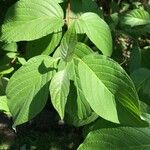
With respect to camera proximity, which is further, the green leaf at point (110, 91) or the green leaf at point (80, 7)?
the green leaf at point (80, 7)

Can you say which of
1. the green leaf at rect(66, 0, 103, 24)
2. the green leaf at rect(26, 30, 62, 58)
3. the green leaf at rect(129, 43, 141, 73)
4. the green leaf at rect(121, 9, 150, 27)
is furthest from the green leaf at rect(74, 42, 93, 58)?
the green leaf at rect(121, 9, 150, 27)

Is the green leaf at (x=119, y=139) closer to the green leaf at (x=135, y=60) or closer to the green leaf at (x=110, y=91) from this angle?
the green leaf at (x=110, y=91)

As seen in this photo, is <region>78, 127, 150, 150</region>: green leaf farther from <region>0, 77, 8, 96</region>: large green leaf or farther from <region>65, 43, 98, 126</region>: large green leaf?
<region>0, 77, 8, 96</region>: large green leaf

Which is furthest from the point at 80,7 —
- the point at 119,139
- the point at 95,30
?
the point at 119,139

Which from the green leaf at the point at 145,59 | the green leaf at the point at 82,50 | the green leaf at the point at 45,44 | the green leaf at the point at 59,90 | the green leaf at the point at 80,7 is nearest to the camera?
the green leaf at the point at 59,90

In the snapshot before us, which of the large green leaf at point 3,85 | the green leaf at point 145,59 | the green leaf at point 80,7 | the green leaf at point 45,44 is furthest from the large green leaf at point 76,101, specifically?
the green leaf at point 145,59

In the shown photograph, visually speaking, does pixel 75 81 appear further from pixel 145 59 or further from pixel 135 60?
pixel 145 59

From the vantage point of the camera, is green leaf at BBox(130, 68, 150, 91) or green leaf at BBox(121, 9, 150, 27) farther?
green leaf at BBox(121, 9, 150, 27)

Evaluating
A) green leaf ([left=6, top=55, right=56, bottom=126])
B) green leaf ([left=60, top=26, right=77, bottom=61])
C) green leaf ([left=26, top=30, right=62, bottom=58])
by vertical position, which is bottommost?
green leaf ([left=6, top=55, right=56, bottom=126])
